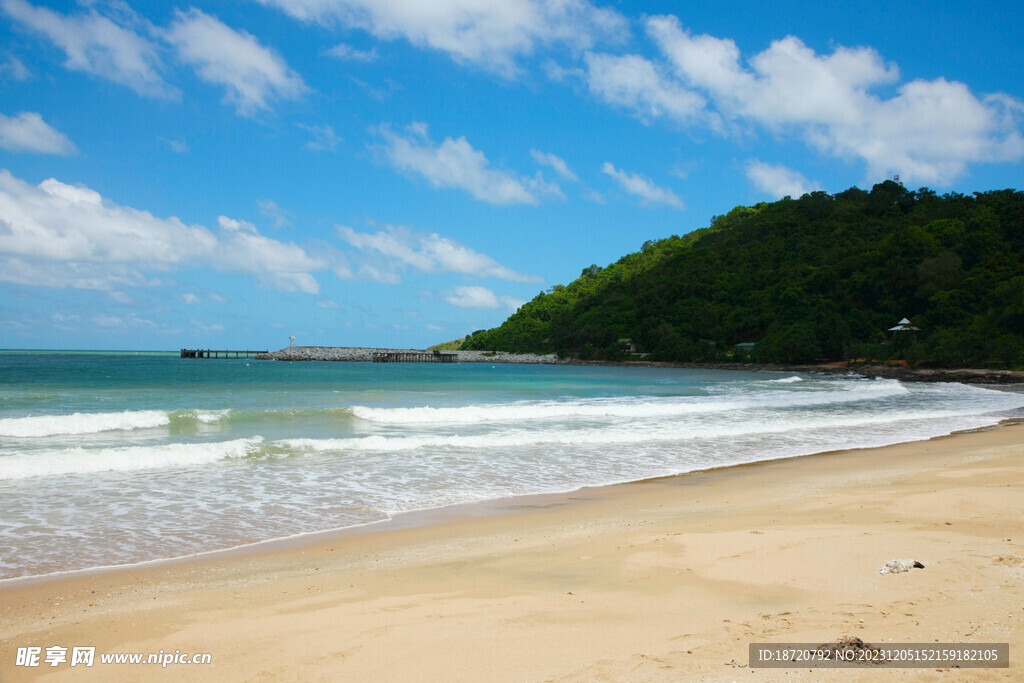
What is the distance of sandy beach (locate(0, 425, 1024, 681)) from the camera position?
3342 mm

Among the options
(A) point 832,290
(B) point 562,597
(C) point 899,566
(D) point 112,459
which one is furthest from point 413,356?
(C) point 899,566

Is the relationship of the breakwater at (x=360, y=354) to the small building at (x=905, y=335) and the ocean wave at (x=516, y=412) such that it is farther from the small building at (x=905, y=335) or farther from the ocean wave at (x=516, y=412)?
the ocean wave at (x=516, y=412)

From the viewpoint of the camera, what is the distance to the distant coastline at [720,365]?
154 ft

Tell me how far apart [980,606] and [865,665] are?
1.36 meters

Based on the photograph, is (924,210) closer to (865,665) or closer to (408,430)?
(408,430)

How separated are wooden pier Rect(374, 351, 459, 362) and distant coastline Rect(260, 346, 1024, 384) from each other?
1509 millimetres

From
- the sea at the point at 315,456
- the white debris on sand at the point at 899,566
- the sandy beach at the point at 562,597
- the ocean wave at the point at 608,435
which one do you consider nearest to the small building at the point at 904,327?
the sea at the point at 315,456

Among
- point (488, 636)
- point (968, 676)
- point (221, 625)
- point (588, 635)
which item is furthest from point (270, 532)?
point (968, 676)

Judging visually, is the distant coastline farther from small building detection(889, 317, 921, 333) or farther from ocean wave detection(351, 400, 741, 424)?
ocean wave detection(351, 400, 741, 424)

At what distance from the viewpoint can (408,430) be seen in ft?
54.7

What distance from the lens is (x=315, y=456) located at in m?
12.1

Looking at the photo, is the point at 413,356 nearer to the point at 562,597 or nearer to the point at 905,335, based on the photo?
the point at 905,335

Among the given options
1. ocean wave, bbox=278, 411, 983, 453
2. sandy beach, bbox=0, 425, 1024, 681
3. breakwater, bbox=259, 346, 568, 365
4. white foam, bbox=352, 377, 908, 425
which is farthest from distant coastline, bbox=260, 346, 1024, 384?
sandy beach, bbox=0, 425, 1024, 681

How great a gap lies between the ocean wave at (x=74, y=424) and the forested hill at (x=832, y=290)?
58696 mm
